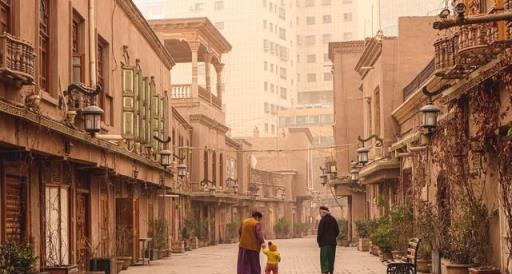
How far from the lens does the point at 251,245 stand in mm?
18500

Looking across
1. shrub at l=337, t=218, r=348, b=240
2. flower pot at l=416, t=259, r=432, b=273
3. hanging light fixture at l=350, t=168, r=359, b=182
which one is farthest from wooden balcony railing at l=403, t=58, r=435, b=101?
shrub at l=337, t=218, r=348, b=240

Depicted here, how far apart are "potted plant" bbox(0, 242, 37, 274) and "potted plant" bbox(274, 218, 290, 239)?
59.6m

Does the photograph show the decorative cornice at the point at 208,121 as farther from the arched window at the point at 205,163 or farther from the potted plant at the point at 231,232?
the potted plant at the point at 231,232

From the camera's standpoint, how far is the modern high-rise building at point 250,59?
12338 centimetres

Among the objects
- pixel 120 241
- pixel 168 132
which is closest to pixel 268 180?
pixel 168 132

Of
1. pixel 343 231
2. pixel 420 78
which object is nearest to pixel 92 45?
pixel 420 78

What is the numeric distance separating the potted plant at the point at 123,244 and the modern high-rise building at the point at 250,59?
298 ft

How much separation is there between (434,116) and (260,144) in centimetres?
7447

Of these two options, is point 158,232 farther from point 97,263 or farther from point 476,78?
point 476,78

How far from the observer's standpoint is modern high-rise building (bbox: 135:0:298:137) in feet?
405

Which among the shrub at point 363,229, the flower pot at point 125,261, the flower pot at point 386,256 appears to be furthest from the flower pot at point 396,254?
the shrub at point 363,229

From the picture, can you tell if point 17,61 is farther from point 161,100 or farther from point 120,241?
point 161,100

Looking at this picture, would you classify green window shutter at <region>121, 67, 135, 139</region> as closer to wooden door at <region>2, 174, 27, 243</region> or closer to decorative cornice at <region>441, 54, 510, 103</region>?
wooden door at <region>2, 174, 27, 243</region>

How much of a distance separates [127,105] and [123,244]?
4.12m
